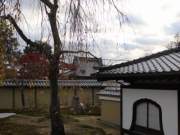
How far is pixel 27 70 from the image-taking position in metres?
26.5

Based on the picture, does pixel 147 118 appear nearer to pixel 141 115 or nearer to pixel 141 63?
pixel 141 115

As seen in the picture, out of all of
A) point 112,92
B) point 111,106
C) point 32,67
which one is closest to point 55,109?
point 111,106

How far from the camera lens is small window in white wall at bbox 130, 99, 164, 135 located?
7.66 m

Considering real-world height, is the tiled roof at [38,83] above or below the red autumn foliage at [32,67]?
below

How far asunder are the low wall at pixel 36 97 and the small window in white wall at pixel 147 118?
19.2m

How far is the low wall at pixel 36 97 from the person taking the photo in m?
27.4

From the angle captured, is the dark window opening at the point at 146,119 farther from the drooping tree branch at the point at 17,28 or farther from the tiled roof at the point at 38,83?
the tiled roof at the point at 38,83

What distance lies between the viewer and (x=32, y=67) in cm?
2588

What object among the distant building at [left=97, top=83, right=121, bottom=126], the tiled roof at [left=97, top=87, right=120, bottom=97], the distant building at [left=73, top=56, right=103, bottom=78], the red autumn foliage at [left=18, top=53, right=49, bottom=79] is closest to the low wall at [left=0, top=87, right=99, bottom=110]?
the red autumn foliage at [left=18, top=53, right=49, bottom=79]

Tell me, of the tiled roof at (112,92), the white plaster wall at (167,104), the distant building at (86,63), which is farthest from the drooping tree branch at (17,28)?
the tiled roof at (112,92)

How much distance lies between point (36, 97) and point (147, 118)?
21.1 m

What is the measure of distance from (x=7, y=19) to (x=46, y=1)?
4.81ft

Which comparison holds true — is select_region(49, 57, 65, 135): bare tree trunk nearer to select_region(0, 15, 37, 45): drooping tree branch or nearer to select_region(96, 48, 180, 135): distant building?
select_region(0, 15, 37, 45): drooping tree branch

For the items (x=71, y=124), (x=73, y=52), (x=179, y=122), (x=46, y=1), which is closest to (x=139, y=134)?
(x=179, y=122)
